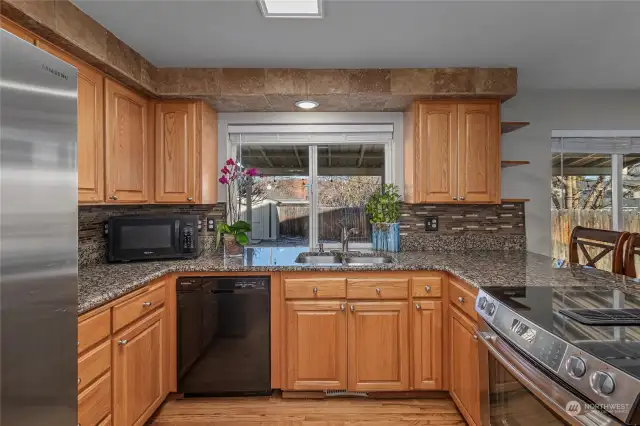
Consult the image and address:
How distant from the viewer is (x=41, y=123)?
105 centimetres

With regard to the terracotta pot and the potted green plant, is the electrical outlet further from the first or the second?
the terracotta pot

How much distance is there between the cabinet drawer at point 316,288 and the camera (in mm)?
2443

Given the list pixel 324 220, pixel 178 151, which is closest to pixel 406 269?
pixel 324 220

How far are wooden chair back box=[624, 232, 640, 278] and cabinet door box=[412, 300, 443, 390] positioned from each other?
1046 millimetres

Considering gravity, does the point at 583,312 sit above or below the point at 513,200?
below

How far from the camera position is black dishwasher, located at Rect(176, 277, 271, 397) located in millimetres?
2422

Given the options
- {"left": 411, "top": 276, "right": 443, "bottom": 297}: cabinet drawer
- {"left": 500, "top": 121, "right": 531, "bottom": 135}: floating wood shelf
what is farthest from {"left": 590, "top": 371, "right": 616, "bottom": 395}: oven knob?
{"left": 500, "top": 121, "right": 531, "bottom": 135}: floating wood shelf

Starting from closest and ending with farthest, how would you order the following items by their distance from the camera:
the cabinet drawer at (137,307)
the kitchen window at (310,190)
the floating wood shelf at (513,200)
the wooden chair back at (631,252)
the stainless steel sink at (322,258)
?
the cabinet drawer at (137,307)
the wooden chair back at (631,252)
the floating wood shelf at (513,200)
the stainless steel sink at (322,258)
the kitchen window at (310,190)

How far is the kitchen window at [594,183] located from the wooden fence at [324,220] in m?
1.70

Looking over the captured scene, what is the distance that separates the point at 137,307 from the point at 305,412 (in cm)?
121

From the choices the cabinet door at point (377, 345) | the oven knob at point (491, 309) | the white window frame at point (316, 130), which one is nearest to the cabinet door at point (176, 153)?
the white window frame at point (316, 130)

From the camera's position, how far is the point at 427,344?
242 centimetres

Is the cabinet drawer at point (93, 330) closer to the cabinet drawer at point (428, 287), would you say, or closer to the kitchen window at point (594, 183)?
the cabinet drawer at point (428, 287)

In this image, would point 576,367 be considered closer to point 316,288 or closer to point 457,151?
point 316,288
